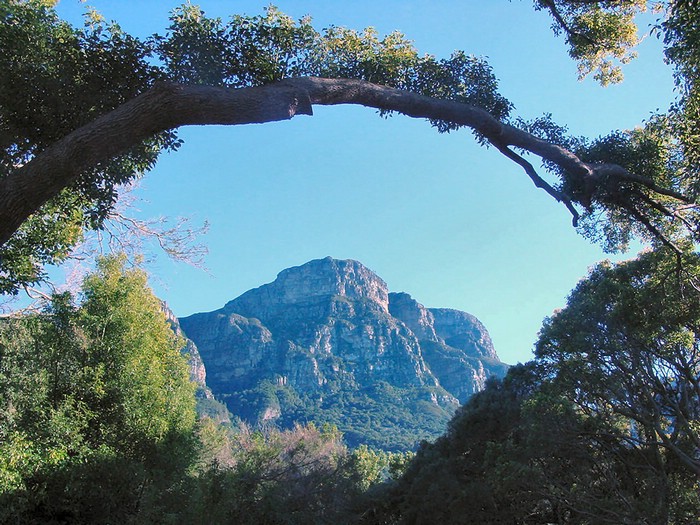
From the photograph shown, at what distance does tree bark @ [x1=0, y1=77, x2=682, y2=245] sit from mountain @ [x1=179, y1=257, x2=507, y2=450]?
76400 mm

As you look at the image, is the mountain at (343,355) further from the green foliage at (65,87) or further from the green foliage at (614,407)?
the green foliage at (65,87)

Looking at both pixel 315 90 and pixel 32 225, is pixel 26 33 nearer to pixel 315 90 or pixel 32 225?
pixel 32 225

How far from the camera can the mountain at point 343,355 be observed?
308 ft

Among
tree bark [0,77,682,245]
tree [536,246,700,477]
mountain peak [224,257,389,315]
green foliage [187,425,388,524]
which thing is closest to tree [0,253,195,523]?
green foliage [187,425,388,524]

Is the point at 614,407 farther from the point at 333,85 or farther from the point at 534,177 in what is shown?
the point at 333,85

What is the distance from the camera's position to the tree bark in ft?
9.46

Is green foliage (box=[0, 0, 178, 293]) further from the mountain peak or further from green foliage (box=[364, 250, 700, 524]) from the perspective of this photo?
the mountain peak

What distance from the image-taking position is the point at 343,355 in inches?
4835

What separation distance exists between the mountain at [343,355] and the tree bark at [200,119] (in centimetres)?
7640

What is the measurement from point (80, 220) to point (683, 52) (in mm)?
5751

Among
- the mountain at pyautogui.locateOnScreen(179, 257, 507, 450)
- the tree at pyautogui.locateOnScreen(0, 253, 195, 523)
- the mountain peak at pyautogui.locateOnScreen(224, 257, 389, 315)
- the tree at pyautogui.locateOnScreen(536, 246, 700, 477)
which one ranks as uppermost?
the mountain peak at pyautogui.locateOnScreen(224, 257, 389, 315)

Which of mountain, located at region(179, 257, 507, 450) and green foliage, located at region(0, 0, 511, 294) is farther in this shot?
mountain, located at region(179, 257, 507, 450)

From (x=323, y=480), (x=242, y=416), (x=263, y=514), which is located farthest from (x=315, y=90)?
(x=242, y=416)

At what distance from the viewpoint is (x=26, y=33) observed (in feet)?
15.9
